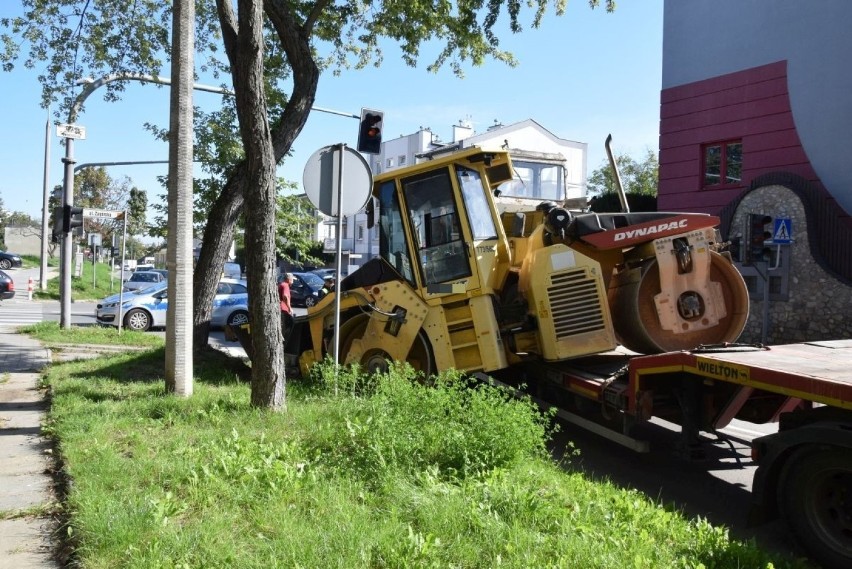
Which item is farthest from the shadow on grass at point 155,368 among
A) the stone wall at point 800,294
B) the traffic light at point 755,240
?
the stone wall at point 800,294

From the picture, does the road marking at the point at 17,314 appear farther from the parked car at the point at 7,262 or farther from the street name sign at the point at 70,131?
the parked car at the point at 7,262

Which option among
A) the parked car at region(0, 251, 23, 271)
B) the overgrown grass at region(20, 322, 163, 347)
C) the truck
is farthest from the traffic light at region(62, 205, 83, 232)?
the parked car at region(0, 251, 23, 271)

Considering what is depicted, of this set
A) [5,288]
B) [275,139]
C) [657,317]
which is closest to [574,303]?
[657,317]

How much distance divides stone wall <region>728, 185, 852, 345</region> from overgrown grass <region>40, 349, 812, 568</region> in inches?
506

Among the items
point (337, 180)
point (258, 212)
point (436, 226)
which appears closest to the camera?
point (258, 212)

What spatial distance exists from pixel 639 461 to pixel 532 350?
1.58 metres

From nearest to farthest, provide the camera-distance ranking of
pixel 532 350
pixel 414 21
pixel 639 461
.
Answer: pixel 639 461, pixel 532 350, pixel 414 21

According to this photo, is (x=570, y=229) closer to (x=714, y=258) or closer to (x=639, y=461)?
(x=714, y=258)

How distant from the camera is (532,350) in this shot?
7629mm

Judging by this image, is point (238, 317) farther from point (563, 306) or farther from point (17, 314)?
point (563, 306)

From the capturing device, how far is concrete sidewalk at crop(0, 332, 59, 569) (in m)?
4.29

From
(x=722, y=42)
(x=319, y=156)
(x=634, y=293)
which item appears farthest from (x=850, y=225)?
(x=319, y=156)

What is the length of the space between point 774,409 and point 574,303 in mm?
2170

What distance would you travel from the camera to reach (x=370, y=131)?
34.7ft
